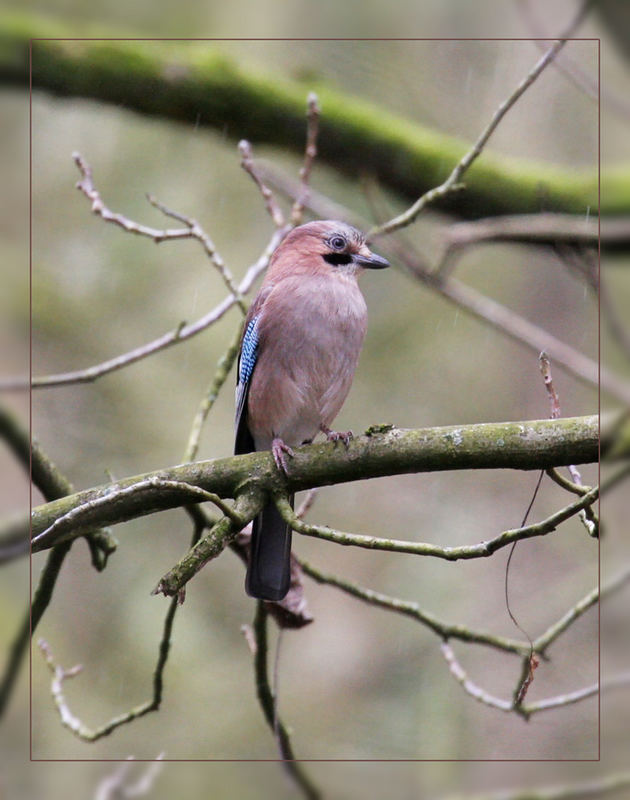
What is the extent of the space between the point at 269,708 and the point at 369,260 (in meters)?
1.31

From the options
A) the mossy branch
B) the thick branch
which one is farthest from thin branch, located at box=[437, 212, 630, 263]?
the thick branch

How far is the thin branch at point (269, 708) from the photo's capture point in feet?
7.26

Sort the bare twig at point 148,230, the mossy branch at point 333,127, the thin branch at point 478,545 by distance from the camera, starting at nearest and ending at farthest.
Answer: the thin branch at point 478,545 → the bare twig at point 148,230 → the mossy branch at point 333,127

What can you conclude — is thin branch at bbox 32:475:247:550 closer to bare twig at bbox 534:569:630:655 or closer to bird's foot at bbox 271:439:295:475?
bird's foot at bbox 271:439:295:475

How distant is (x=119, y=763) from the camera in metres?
2.21

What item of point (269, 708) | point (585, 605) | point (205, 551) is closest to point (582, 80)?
point (585, 605)

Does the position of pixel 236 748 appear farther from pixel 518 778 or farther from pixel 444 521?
pixel 444 521

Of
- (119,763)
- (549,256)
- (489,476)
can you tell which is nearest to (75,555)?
(119,763)

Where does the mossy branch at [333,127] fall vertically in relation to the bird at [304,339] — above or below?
above

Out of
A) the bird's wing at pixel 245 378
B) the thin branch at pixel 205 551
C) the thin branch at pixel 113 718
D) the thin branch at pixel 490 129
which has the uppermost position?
the thin branch at pixel 490 129

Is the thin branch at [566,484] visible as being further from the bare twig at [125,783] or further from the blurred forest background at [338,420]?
the bare twig at [125,783]

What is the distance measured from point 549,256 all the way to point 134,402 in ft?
5.06

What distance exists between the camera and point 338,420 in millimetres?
2754

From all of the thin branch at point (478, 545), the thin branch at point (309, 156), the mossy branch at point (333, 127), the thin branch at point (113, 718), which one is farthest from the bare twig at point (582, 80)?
the thin branch at point (113, 718)
